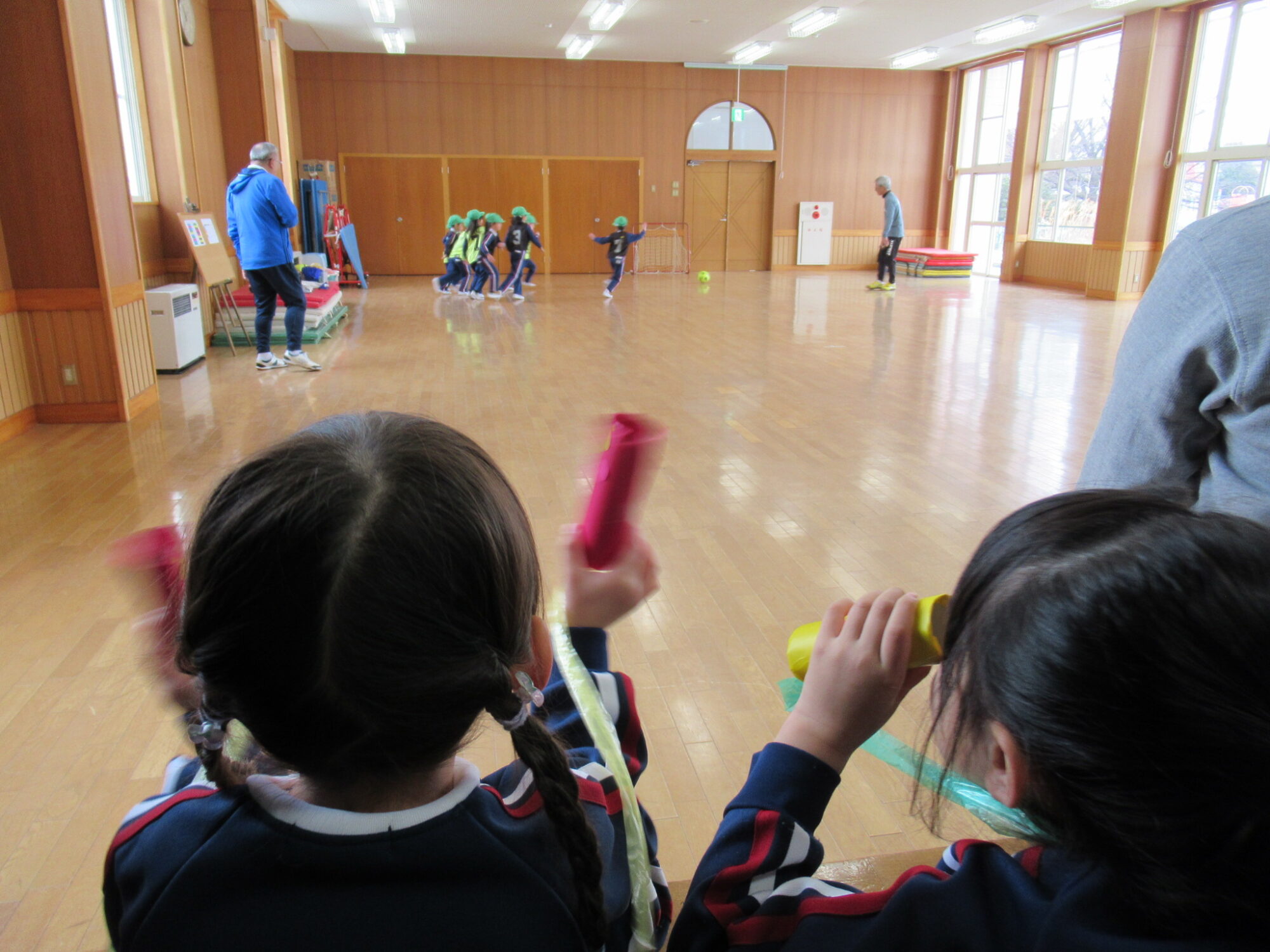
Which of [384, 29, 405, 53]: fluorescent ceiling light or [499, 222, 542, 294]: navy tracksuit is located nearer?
[499, 222, 542, 294]: navy tracksuit

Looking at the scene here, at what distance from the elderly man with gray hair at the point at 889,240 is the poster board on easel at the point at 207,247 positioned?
9187 mm

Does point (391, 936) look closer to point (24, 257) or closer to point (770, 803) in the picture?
point (770, 803)

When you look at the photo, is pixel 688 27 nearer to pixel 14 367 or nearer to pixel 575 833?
pixel 14 367

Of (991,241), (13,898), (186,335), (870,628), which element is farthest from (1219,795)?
(991,241)

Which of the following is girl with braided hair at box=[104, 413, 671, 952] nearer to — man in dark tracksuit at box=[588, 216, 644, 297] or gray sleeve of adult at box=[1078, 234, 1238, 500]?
gray sleeve of adult at box=[1078, 234, 1238, 500]

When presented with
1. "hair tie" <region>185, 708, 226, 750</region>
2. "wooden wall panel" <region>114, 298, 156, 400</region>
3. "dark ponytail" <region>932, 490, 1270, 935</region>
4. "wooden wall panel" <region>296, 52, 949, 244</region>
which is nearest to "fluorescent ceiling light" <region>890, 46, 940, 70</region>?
"wooden wall panel" <region>296, 52, 949, 244</region>

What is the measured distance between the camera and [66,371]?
5242 millimetres

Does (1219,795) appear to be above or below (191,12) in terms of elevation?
below

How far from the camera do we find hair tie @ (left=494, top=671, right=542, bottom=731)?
68 cm

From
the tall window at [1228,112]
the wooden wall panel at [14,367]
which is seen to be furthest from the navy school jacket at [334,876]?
the tall window at [1228,112]

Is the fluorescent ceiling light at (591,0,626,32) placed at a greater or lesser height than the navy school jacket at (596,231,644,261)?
greater

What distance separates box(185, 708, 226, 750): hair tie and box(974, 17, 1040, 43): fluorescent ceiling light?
14.4 meters

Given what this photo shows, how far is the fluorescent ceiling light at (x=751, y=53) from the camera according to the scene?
573 inches

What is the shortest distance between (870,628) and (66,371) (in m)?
5.76
